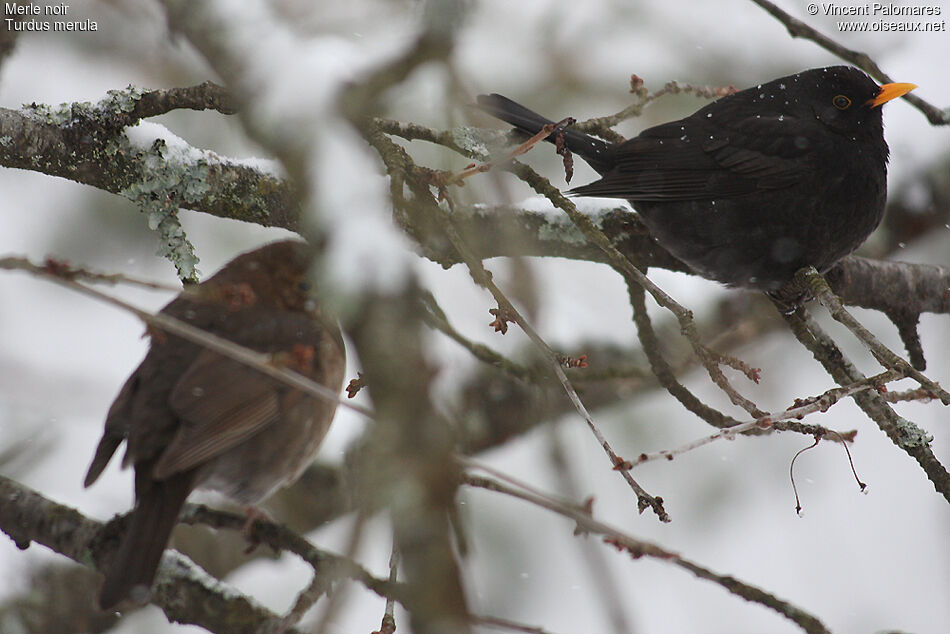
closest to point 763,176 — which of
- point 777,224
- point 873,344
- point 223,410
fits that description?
point 777,224

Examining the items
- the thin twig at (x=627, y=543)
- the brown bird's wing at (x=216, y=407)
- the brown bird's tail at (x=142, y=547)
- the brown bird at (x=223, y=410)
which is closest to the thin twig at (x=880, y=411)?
the thin twig at (x=627, y=543)

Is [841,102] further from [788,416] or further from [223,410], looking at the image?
[223,410]

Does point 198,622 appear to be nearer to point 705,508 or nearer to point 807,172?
point 807,172

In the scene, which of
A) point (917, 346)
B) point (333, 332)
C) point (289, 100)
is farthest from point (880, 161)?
point (289, 100)

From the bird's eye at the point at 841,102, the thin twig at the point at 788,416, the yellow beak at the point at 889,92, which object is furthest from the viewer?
the bird's eye at the point at 841,102

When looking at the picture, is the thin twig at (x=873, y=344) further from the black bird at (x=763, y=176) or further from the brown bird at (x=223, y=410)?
the brown bird at (x=223, y=410)

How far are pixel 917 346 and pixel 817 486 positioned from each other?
3575 millimetres

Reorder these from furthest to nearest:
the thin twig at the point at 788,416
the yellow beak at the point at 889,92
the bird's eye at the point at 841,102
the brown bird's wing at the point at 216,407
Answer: the bird's eye at the point at 841,102 < the yellow beak at the point at 889,92 < the brown bird's wing at the point at 216,407 < the thin twig at the point at 788,416

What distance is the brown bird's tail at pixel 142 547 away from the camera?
2.41m

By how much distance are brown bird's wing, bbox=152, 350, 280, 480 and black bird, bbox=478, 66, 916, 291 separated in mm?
1638

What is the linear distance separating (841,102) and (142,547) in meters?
3.79

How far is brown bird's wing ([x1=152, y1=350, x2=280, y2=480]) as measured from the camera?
2799 millimetres

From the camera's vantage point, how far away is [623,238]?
4.23 metres

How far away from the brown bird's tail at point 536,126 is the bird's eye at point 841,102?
114 cm
